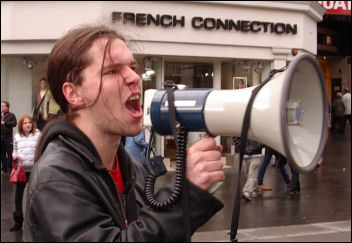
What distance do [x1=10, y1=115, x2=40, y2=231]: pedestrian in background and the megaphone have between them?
200 inches

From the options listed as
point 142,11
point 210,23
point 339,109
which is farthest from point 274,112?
point 339,109

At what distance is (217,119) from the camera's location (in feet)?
4.59

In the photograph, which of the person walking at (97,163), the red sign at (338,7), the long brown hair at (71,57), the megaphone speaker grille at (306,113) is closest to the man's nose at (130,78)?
the person walking at (97,163)

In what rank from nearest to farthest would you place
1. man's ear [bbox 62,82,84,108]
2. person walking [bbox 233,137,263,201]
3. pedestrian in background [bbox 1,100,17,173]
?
person walking [bbox 233,137,263,201]
man's ear [bbox 62,82,84,108]
pedestrian in background [bbox 1,100,17,173]

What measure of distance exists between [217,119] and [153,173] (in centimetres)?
31

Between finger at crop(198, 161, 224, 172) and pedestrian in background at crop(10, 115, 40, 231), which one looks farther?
pedestrian in background at crop(10, 115, 40, 231)

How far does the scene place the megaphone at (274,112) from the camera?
127 centimetres

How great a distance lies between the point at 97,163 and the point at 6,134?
8966 mm

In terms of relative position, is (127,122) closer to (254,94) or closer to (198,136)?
(198,136)

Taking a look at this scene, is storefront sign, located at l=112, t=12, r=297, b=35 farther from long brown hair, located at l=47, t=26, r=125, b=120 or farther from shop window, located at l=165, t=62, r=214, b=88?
long brown hair, located at l=47, t=26, r=125, b=120

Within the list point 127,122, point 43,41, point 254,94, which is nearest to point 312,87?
point 254,94

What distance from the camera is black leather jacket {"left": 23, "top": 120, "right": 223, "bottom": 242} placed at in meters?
1.34

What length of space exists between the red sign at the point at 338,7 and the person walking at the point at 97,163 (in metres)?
16.3

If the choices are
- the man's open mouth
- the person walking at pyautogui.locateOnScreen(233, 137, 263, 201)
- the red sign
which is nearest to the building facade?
the red sign
